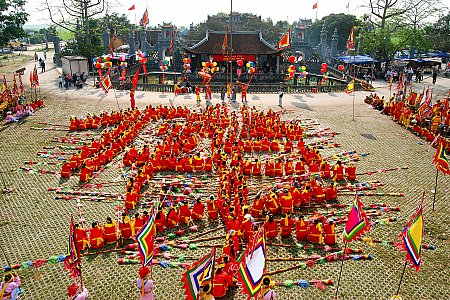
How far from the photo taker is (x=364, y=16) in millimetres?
46688

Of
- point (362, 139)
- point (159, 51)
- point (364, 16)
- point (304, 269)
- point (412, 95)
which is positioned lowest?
point (304, 269)

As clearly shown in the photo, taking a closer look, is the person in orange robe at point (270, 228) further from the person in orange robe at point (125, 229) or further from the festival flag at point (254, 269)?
the person in orange robe at point (125, 229)

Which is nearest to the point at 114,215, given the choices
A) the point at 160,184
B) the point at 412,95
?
the point at 160,184

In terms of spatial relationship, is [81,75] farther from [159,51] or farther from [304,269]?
[304,269]

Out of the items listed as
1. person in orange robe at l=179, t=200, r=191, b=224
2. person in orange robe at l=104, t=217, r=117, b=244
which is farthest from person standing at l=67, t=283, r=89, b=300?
person in orange robe at l=179, t=200, r=191, b=224

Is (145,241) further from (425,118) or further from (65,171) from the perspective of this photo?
(425,118)

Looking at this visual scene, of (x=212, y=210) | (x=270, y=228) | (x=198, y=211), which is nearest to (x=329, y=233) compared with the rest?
(x=270, y=228)

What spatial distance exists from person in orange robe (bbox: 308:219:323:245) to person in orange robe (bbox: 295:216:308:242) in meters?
0.15

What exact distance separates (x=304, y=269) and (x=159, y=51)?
147 ft

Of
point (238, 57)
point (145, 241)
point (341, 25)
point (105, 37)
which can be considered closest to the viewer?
point (145, 241)

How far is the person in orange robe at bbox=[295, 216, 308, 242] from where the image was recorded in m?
11.3

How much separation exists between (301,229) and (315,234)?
1.41 feet

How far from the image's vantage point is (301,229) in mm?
11281

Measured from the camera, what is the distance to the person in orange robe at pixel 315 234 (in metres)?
11.1
